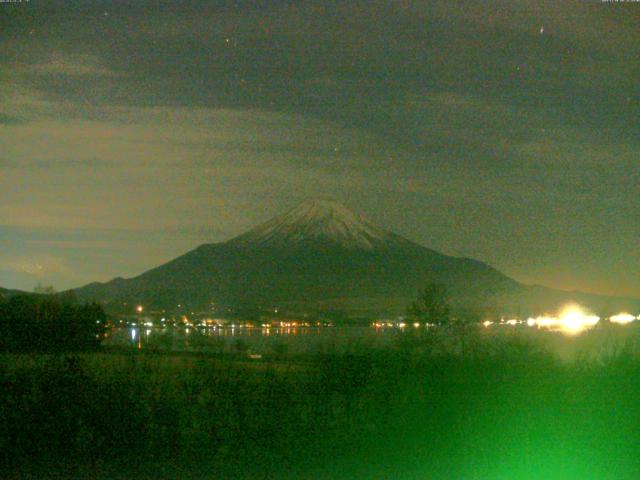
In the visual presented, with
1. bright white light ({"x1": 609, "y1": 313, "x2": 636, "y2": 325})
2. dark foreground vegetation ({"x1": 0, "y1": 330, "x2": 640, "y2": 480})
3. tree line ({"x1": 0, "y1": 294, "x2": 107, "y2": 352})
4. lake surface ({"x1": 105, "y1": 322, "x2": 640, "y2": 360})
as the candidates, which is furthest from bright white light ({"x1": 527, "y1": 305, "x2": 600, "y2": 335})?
tree line ({"x1": 0, "y1": 294, "x2": 107, "y2": 352})

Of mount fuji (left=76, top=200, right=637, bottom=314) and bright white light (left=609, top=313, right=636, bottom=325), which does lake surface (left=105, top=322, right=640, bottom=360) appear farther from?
mount fuji (left=76, top=200, right=637, bottom=314)

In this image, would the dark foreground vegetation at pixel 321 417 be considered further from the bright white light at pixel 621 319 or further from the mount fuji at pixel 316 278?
the mount fuji at pixel 316 278

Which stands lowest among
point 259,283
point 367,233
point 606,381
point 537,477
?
point 537,477

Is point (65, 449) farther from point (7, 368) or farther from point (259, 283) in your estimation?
point (259, 283)

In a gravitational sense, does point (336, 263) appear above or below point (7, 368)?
above

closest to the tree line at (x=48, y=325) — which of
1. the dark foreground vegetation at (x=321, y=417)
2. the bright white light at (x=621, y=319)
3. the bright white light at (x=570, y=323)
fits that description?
the dark foreground vegetation at (x=321, y=417)

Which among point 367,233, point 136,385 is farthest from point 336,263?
point 136,385
